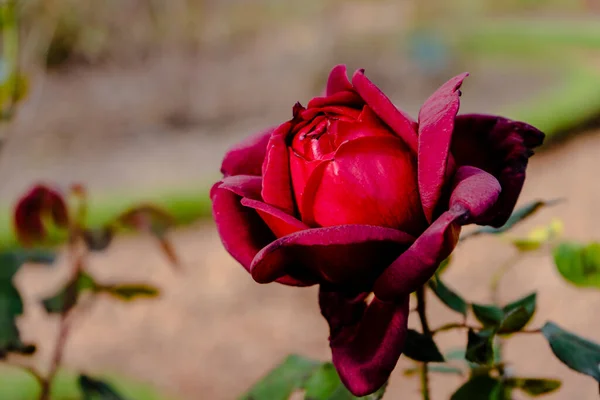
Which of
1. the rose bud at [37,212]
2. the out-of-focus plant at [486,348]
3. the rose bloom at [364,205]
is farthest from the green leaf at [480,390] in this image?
the rose bud at [37,212]

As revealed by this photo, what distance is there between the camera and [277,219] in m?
0.30

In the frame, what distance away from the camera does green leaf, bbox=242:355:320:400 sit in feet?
1.45

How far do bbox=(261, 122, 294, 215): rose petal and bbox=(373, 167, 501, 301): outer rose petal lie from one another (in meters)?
0.06

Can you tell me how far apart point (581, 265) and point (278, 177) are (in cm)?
24

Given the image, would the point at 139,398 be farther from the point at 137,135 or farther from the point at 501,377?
the point at 137,135

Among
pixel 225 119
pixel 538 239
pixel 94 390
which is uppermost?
pixel 538 239

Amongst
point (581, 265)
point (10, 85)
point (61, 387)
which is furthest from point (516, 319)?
point (61, 387)

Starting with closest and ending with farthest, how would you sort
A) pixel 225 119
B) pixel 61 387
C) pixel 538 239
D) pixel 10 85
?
pixel 538 239 < pixel 10 85 < pixel 61 387 < pixel 225 119

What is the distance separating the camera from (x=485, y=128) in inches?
13.4

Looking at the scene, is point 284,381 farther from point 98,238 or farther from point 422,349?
point 98,238

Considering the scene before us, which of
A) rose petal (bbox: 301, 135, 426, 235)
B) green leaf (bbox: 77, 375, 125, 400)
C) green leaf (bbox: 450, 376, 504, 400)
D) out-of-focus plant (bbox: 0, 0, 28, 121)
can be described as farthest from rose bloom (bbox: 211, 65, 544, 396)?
out-of-focus plant (bbox: 0, 0, 28, 121)

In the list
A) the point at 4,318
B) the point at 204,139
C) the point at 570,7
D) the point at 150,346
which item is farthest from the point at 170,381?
the point at 570,7

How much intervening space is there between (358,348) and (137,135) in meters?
4.14

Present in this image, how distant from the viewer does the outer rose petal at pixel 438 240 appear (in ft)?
0.84
